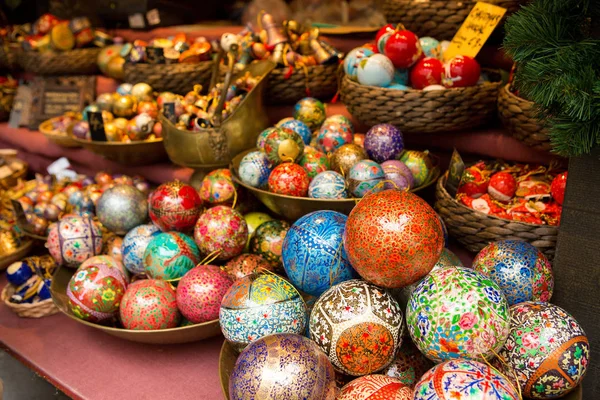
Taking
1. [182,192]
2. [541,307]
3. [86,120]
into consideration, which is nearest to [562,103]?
[541,307]

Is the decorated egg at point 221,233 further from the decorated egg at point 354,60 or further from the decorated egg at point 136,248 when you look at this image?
the decorated egg at point 354,60

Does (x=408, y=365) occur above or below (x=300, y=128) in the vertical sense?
below

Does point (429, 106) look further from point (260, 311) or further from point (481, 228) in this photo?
point (260, 311)

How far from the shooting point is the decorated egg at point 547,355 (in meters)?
1.13

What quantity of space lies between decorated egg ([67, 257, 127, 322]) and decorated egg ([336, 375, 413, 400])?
0.91 metres

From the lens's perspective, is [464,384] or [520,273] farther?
[520,273]

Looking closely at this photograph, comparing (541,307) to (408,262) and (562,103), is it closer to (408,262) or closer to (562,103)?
(408,262)

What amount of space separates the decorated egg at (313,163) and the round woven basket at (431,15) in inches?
31.7

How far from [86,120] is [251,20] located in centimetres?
126

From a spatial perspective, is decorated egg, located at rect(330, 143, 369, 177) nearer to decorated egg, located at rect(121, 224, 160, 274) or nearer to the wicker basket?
the wicker basket

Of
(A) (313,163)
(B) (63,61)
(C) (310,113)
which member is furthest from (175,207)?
(B) (63,61)

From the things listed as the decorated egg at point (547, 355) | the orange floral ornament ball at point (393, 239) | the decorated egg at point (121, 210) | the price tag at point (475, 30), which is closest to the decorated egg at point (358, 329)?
the orange floral ornament ball at point (393, 239)

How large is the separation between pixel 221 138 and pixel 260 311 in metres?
1.11

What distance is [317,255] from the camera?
1.35m
